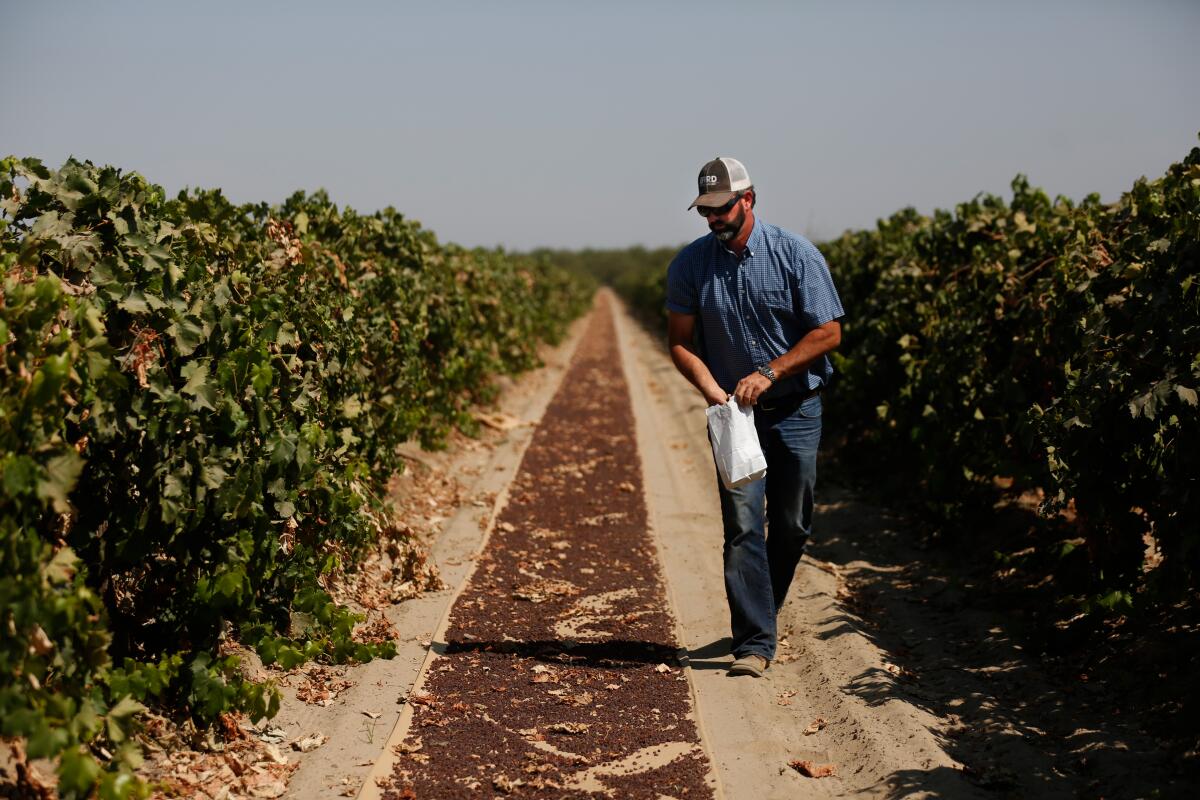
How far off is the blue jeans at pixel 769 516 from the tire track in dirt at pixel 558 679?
0.46 meters

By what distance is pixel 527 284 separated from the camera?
24.2 metres

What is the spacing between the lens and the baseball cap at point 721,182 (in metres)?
5.33

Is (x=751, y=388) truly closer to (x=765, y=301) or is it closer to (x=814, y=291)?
(x=765, y=301)

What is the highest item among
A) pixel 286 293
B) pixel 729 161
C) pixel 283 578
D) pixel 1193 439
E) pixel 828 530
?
pixel 729 161

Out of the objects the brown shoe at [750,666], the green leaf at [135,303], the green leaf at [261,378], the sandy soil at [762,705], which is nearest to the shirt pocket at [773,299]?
the brown shoe at [750,666]

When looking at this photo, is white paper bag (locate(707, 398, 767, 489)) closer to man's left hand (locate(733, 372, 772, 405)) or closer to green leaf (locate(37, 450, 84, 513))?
man's left hand (locate(733, 372, 772, 405))

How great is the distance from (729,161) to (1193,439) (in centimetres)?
240

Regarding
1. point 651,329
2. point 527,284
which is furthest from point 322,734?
point 651,329

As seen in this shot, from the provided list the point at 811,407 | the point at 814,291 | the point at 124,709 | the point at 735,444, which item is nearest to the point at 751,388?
the point at 735,444

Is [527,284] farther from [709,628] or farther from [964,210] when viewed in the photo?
[709,628]

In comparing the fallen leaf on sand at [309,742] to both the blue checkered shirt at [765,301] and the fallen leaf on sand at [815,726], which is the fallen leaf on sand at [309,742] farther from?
the blue checkered shirt at [765,301]

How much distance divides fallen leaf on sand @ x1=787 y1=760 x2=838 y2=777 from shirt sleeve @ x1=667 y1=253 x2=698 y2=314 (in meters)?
2.29

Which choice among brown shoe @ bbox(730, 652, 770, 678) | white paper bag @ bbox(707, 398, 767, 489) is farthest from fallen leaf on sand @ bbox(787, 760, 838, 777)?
white paper bag @ bbox(707, 398, 767, 489)

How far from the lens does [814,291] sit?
17.9 feet
